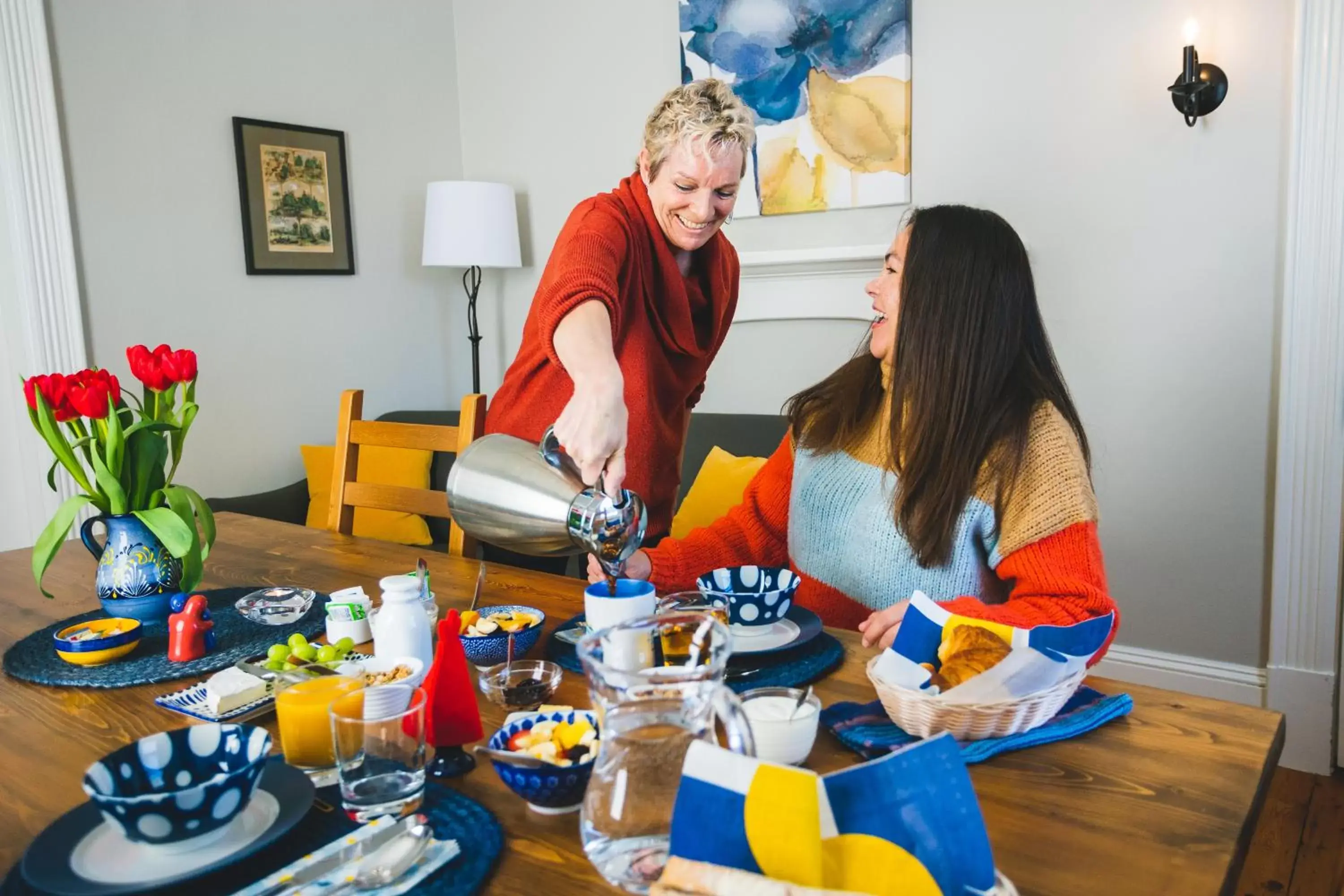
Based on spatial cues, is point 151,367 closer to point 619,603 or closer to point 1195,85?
point 619,603

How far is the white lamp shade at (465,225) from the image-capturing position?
341 centimetres

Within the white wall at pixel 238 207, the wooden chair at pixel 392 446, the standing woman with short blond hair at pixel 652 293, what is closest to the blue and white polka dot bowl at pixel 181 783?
the standing woman with short blond hair at pixel 652 293

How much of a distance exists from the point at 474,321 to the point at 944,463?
2.69 metres

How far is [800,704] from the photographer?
2.75 ft

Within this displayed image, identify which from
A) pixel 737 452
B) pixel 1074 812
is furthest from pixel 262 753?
pixel 737 452

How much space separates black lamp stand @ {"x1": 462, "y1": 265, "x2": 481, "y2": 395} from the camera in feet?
12.3

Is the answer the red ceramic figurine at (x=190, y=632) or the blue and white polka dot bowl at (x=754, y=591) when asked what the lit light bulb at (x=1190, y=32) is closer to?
the blue and white polka dot bowl at (x=754, y=591)

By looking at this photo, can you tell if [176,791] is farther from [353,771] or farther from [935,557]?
[935,557]

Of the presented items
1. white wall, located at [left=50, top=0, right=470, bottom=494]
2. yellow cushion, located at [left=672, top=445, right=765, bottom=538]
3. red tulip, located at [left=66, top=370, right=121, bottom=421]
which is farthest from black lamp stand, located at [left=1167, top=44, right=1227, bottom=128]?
white wall, located at [left=50, top=0, right=470, bottom=494]

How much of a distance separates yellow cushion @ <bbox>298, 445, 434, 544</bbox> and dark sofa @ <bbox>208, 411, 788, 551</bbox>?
0.05m

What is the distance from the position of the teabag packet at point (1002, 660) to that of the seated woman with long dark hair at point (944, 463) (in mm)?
258

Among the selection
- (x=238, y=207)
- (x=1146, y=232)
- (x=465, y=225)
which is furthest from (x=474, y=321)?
(x=1146, y=232)

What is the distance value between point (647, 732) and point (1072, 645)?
1.53 ft

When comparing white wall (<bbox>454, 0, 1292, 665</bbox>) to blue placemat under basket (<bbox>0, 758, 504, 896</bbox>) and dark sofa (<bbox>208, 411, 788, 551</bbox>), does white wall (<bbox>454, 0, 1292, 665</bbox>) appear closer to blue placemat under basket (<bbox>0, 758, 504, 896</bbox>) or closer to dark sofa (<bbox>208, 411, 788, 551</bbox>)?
dark sofa (<bbox>208, 411, 788, 551</bbox>)
